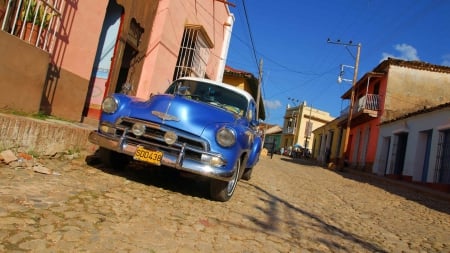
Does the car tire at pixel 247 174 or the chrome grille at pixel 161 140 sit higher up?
the chrome grille at pixel 161 140

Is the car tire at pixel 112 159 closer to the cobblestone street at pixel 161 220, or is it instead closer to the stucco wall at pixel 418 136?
the cobblestone street at pixel 161 220

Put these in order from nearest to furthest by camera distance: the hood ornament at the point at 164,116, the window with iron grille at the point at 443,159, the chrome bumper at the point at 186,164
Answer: the chrome bumper at the point at 186,164 → the hood ornament at the point at 164,116 → the window with iron grille at the point at 443,159

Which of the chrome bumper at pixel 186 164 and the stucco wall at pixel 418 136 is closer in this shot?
the chrome bumper at pixel 186 164

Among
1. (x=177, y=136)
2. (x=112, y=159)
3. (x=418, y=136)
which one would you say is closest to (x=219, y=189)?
(x=177, y=136)

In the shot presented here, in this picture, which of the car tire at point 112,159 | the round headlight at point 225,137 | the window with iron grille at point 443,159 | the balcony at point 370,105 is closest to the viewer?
the round headlight at point 225,137

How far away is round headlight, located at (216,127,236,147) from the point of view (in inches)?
166

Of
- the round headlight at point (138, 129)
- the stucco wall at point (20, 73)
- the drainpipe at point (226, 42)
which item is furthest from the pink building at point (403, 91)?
the stucco wall at point (20, 73)

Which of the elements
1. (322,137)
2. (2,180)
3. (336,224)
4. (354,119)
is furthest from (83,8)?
(322,137)

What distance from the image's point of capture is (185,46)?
11.7m

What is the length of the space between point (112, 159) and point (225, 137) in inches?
69.1

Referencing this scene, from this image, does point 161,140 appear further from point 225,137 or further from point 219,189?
point 219,189

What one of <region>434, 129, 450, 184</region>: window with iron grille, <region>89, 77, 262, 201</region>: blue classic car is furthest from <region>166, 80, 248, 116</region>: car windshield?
<region>434, 129, 450, 184</region>: window with iron grille

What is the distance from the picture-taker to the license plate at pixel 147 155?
4.11 metres

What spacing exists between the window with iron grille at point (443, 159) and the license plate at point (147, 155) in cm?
1328
